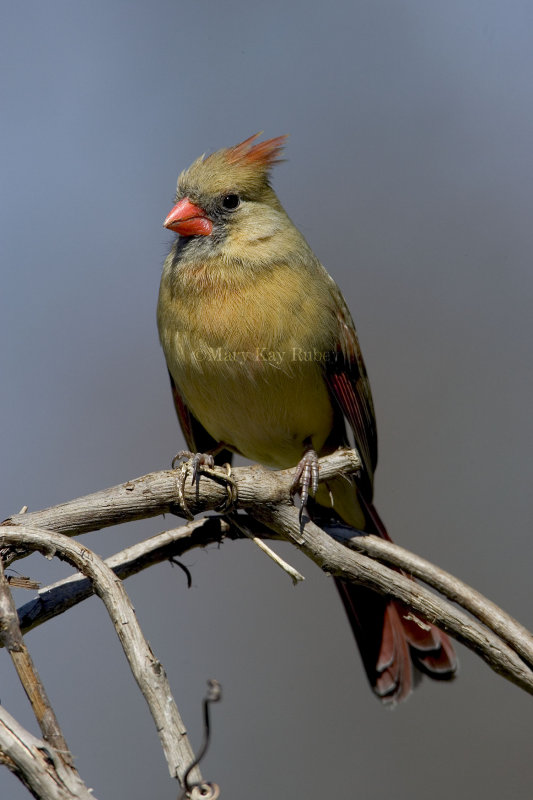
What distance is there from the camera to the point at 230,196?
2934 millimetres

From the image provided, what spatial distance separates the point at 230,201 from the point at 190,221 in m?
0.17

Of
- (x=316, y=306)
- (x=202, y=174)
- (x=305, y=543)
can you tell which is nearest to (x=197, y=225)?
(x=202, y=174)

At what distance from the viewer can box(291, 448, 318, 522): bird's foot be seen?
2.06 metres

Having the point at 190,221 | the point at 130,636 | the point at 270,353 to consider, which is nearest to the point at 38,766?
the point at 130,636

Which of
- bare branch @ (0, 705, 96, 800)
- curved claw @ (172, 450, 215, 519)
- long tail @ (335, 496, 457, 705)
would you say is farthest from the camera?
long tail @ (335, 496, 457, 705)

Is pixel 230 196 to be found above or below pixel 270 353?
above

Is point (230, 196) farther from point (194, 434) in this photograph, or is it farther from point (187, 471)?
point (187, 471)

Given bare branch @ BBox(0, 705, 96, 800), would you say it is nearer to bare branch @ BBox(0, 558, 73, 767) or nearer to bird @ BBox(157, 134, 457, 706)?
bare branch @ BBox(0, 558, 73, 767)

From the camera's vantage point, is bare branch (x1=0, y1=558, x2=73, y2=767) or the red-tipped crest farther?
the red-tipped crest

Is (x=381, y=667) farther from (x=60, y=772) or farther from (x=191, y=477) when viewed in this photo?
(x=60, y=772)

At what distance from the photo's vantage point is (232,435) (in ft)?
9.53

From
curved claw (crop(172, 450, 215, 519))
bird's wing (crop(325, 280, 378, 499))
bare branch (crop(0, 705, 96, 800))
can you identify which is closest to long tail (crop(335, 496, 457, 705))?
bird's wing (crop(325, 280, 378, 499))

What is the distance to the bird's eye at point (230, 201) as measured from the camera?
292 cm

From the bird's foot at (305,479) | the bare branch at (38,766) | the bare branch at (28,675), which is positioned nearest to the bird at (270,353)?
the bird's foot at (305,479)
